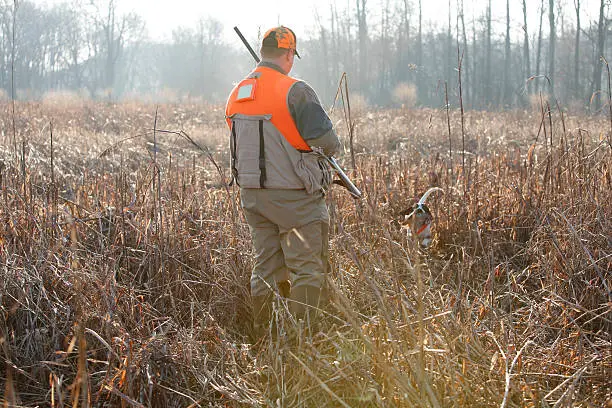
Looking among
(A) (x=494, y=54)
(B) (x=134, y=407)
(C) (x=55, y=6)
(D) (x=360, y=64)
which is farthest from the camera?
(C) (x=55, y=6)

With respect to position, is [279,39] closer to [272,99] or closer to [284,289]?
[272,99]

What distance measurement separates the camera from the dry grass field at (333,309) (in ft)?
6.78

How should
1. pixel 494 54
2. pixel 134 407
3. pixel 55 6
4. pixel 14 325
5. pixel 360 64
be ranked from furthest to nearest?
pixel 55 6
pixel 494 54
pixel 360 64
pixel 14 325
pixel 134 407

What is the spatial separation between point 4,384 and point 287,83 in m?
1.89

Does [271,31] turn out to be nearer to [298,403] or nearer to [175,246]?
[175,246]

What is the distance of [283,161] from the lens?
2.89m

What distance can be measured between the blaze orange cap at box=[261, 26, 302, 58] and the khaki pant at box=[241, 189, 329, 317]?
2.47ft

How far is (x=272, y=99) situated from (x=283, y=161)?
32cm

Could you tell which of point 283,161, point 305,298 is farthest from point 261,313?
point 283,161

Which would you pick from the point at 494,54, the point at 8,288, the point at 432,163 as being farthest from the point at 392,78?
the point at 8,288

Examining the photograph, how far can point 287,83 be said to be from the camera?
2807 mm

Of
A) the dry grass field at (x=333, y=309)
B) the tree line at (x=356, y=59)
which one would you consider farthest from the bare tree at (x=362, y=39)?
the dry grass field at (x=333, y=309)

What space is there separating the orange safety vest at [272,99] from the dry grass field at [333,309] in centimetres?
37

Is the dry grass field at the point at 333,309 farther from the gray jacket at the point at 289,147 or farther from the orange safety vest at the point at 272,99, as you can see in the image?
the orange safety vest at the point at 272,99
